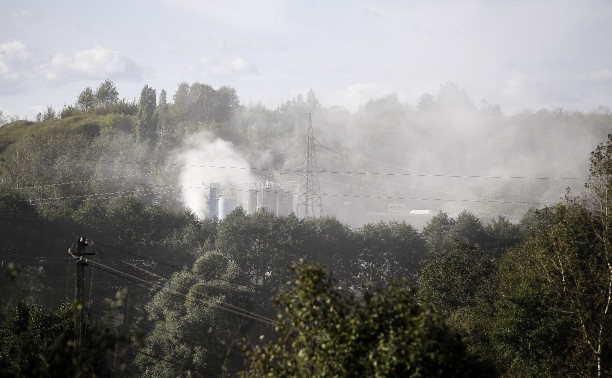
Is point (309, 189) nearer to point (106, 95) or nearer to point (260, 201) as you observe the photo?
point (260, 201)

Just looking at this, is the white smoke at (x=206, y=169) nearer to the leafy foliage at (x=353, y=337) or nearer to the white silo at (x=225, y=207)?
the white silo at (x=225, y=207)

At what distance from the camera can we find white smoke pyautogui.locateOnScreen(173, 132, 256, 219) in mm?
100125

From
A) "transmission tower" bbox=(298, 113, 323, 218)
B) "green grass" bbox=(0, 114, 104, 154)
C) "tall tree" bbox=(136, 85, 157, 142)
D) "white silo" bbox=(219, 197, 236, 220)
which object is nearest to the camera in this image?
"transmission tower" bbox=(298, 113, 323, 218)

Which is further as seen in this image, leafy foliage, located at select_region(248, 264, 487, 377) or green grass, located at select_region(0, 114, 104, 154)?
Answer: green grass, located at select_region(0, 114, 104, 154)

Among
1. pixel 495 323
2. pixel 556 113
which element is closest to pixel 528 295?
pixel 495 323

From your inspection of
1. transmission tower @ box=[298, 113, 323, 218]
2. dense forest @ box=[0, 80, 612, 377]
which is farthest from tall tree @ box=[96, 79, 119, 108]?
Answer: transmission tower @ box=[298, 113, 323, 218]

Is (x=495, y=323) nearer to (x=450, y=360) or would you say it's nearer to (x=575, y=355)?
(x=575, y=355)

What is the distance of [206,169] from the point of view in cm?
11294

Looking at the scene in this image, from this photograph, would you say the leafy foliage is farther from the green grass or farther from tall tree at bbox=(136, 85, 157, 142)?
tall tree at bbox=(136, 85, 157, 142)

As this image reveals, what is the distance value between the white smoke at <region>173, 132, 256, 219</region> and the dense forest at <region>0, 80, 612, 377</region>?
0.53 metres

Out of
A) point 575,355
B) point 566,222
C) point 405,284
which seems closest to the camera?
point 405,284

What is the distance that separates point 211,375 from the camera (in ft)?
126

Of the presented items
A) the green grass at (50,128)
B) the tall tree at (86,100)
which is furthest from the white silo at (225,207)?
the tall tree at (86,100)

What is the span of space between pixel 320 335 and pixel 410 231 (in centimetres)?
5984
